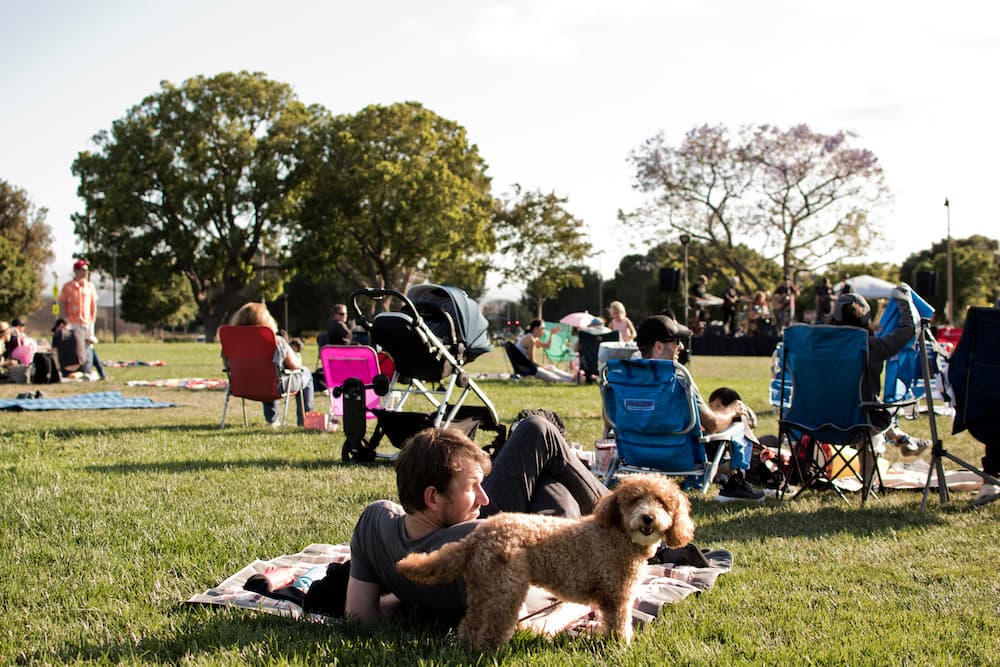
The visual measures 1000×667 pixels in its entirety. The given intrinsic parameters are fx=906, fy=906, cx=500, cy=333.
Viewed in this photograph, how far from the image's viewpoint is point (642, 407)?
6016mm

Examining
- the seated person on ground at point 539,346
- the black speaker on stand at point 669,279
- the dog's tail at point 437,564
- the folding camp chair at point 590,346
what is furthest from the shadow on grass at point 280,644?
the black speaker on stand at point 669,279

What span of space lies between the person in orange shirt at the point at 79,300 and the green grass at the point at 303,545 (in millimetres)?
7490

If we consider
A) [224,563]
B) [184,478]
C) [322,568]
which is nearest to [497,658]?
[322,568]

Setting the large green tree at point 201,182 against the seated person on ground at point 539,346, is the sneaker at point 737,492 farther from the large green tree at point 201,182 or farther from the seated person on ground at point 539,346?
the large green tree at point 201,182

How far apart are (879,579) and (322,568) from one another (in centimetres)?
250

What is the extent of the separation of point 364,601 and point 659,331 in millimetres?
3521

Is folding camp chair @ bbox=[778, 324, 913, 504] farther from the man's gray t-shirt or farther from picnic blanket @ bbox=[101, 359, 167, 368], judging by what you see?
picnic blanket @ bbox=[101, 359, 167, 368]

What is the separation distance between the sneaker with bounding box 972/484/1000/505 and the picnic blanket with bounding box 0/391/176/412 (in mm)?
9101

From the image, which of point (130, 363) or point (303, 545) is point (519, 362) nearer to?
point (130, 363)

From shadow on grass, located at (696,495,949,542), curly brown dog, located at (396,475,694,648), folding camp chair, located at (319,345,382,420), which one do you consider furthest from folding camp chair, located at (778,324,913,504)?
folding camp chair, located at (319,345,382,420)

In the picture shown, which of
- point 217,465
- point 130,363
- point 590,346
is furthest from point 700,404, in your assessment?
point 130,363

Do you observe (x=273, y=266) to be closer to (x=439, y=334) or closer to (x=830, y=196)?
(x=830, y=196)

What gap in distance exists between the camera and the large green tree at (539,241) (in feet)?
166

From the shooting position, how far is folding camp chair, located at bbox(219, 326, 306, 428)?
8.65 metres
